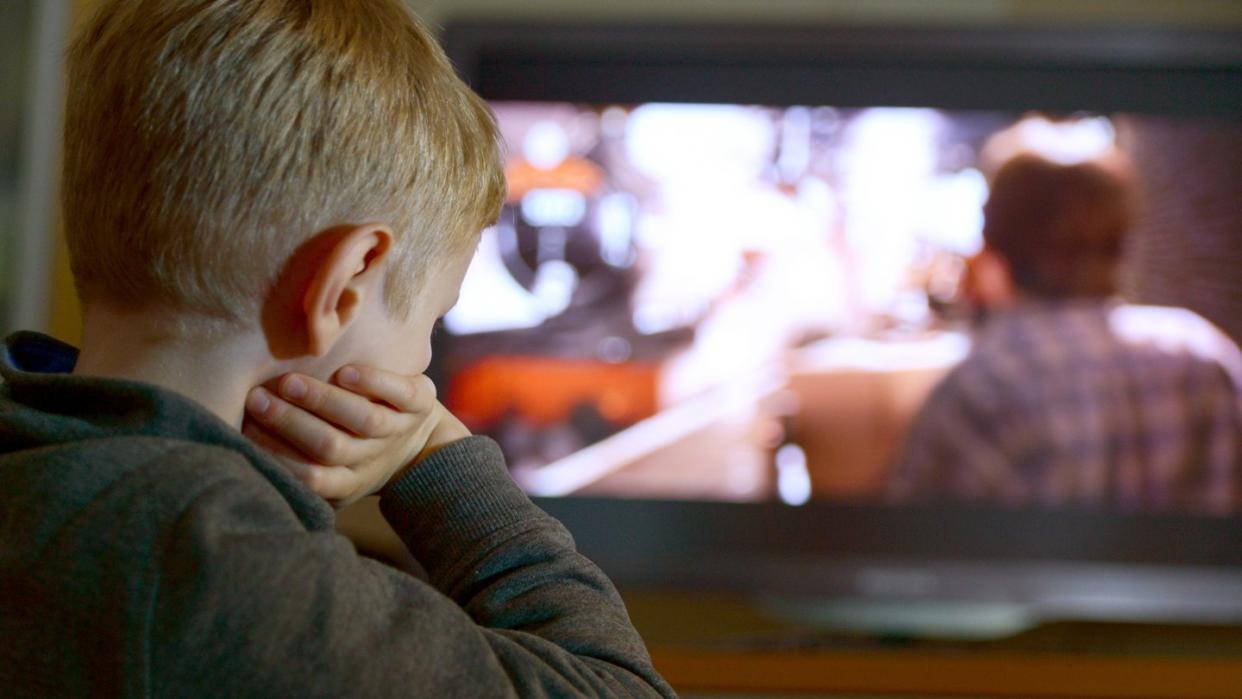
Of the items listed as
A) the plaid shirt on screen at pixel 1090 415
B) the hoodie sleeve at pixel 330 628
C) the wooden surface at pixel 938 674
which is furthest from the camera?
the plaid shirt on screen at pixel 1090 415

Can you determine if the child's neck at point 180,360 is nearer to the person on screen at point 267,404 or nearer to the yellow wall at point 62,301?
the person on screen at point 267,404

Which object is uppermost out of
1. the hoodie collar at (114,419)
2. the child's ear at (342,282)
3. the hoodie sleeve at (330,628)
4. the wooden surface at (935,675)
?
the child's ear at (342,282)

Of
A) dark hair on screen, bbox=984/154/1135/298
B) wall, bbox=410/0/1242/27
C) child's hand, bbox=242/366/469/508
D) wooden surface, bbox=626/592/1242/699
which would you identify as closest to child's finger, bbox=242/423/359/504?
child's hand, bbox=242/366/469/508

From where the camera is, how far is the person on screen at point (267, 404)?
420mm

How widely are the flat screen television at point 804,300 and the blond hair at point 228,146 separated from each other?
4.30 feet

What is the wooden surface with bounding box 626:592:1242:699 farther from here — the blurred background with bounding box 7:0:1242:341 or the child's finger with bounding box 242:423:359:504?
the child's finger with bounding box 242:423:359:504

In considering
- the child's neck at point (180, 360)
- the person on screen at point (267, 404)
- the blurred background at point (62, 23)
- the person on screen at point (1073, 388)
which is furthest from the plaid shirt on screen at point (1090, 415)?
the child's neck at point (180, 360)

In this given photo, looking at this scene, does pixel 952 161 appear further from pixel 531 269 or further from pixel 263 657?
pixel 263 657

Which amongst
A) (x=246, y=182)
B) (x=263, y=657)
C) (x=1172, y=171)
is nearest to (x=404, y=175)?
(x=246, y=182)

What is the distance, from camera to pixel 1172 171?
72.3 inches

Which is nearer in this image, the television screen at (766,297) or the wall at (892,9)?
the television screen at (766,297)

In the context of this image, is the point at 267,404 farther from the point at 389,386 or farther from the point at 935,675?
the point at 935,675

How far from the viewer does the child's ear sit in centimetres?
52

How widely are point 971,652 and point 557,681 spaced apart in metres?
1.37
